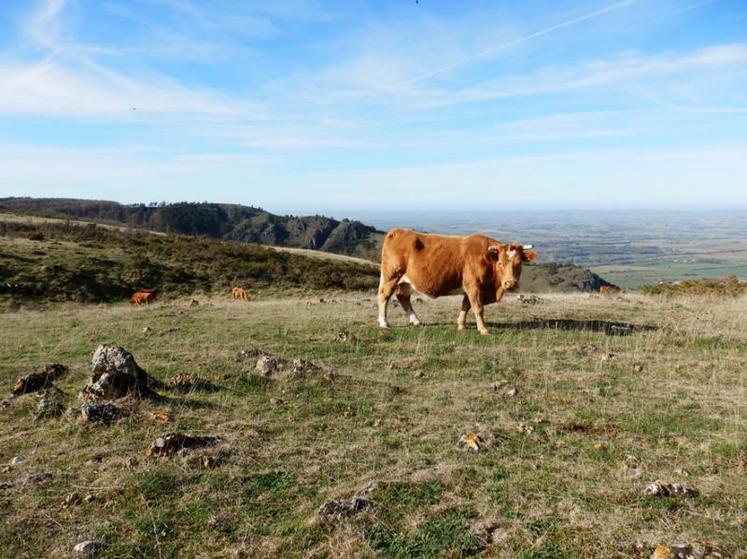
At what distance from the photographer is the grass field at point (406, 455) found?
440 centimetres

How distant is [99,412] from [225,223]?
117m

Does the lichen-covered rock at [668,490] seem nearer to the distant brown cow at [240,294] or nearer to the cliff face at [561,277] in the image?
the distant brown cow at [240,294]

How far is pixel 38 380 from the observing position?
8.80m

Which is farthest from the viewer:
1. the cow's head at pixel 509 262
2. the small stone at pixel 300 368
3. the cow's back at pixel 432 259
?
the cow's back at pixel 432 259

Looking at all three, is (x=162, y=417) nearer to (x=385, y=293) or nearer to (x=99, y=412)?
(x=99, y=412)

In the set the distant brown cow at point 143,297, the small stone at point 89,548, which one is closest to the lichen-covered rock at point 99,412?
the small stone at point 89,548

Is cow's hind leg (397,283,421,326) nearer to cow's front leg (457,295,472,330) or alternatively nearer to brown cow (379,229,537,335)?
brown cow (379,229,537,335)

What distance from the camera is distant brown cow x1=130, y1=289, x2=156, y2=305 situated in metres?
24.7

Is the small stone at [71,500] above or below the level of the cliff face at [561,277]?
above

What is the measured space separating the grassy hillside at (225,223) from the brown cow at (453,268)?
3059 inches

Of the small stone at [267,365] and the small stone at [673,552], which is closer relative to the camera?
the small stone at [673,552]

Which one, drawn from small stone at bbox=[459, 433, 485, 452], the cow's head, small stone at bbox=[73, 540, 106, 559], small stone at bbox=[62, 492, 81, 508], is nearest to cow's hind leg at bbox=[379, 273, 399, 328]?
the cow's head

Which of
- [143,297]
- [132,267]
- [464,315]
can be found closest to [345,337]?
[464,315]

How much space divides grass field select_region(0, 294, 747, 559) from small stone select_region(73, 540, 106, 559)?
0.27 ft
